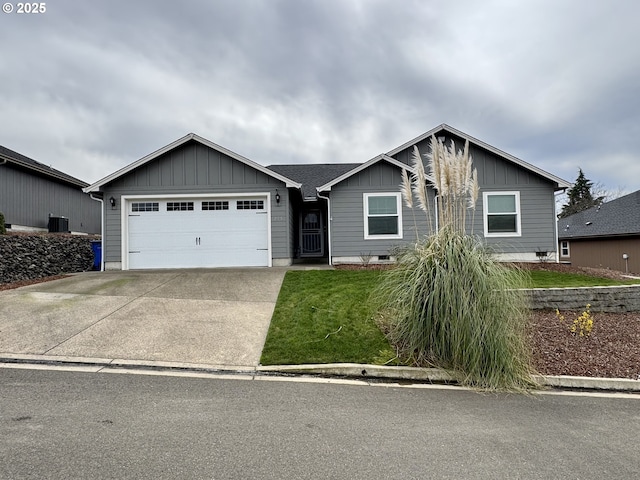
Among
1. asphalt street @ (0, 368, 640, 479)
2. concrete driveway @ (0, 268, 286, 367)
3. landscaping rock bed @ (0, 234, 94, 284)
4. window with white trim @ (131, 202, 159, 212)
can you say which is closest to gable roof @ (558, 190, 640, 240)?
concrete driveway @ (0, 268, 286, 367)

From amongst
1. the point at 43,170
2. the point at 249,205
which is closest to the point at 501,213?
the point at 249,205

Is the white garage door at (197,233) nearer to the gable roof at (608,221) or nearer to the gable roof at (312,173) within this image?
the gable roof at (312,173)

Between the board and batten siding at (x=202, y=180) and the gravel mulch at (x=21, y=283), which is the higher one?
the board and batten siding at (x=202, y=180)

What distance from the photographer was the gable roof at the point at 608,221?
2078cm

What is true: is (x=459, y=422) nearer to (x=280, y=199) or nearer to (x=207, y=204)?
(x=280, y=199)

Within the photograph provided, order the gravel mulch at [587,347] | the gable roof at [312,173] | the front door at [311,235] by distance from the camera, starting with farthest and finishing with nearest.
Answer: the gable roof at [312,173]
the front door at [311,235]
the gravel mulch at [587,347]

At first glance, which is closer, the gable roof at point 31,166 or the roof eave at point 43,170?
the roof eave at point 43,170

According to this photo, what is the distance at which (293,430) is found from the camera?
3279mm

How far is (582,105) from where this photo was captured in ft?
55.0

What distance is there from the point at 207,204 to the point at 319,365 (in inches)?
352

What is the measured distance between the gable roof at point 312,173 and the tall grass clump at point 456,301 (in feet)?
35.4

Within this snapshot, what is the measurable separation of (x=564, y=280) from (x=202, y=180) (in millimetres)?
10820

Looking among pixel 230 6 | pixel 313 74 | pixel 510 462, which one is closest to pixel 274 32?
pixel 230 6

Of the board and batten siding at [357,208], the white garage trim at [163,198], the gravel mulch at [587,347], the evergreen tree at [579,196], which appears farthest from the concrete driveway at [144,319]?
the evergreen tree at [579,196]
